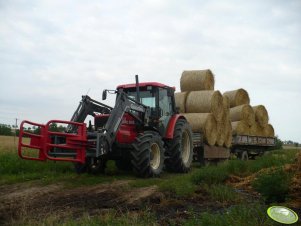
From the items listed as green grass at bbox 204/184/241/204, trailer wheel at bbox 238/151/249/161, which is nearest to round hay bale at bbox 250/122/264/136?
trailer wheel at bbox 238/151/249/161

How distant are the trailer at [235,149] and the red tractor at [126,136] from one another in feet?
5.04

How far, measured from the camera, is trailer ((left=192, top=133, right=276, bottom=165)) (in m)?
13.5

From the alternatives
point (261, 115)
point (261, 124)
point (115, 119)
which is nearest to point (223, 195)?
point (115, 119)

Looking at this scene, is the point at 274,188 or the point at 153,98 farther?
the point at 153,98

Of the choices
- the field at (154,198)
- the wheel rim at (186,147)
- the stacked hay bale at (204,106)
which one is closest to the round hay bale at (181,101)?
the stacked hay bale at (204,106)

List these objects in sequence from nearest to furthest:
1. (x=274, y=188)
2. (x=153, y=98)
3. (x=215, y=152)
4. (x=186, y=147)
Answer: (x=274, y=188), (x=153, y=98), (x=186, y=147), (x=215, y=152)

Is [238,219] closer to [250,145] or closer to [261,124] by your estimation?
[250,145]

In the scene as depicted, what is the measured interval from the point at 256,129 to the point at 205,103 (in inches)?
210

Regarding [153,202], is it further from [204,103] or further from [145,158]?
[204,103]

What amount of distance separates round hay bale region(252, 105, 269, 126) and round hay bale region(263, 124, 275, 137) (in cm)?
32

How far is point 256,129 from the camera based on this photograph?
1856 centimetres

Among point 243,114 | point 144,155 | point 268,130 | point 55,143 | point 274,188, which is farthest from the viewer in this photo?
point 268,130

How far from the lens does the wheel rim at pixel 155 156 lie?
988 centimetres

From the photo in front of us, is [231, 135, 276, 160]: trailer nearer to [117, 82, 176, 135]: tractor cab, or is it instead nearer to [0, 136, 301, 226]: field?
[117, 82, 176, 135]: tractor cab
